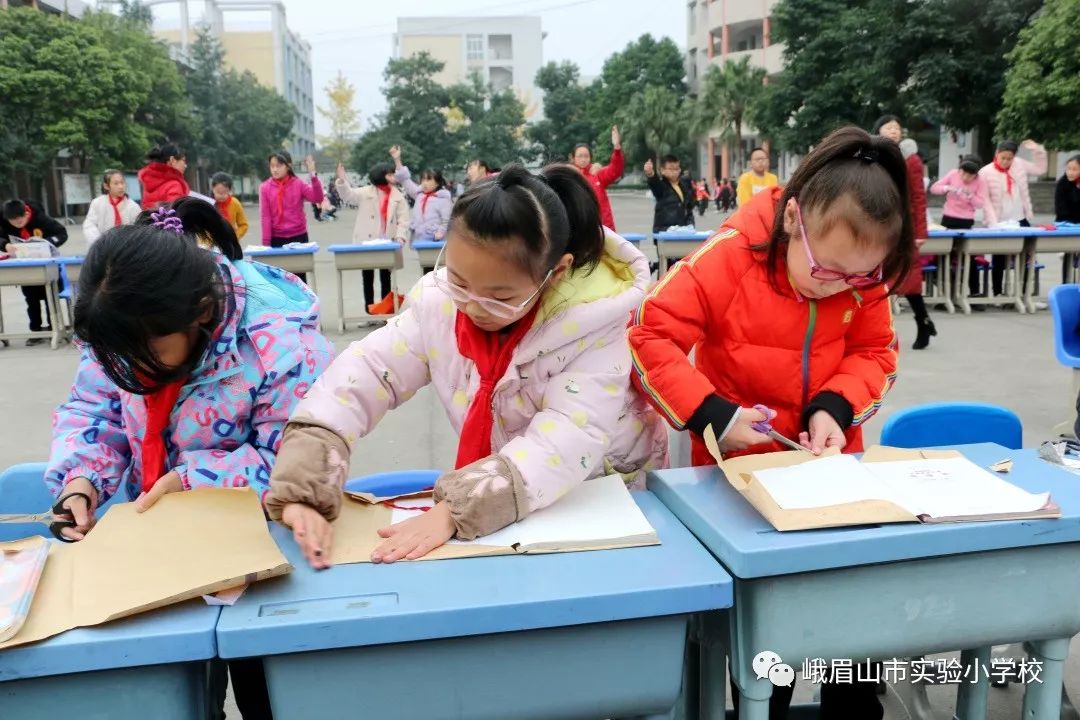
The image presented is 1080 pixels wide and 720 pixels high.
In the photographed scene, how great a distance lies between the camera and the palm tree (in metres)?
36.8

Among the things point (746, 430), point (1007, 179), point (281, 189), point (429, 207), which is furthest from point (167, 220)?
point (1007, 179)

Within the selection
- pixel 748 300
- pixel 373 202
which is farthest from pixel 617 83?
pixel 748 300

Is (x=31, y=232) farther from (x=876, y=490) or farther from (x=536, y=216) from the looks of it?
(x=876, y=490)

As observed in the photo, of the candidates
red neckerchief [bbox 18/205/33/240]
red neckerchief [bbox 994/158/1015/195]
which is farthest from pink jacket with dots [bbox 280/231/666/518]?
red neckerchief [bbox 994/158/1015/195]

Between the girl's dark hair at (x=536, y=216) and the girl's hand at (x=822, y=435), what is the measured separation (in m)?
0.50

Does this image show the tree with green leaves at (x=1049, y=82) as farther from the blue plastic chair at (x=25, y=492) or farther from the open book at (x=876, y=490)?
the blue plastic chair at (x=25, y=492)

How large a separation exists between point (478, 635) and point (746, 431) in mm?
643

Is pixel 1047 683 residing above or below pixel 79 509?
below

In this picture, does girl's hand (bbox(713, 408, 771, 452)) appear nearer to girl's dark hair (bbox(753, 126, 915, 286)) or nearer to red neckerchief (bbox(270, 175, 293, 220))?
girl's dark hair (bbox(753, 126, 915, 286))

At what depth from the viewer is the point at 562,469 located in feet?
4.41

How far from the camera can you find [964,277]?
7.40m

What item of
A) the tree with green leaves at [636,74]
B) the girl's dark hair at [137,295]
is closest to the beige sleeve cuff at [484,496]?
the girl's dark hair at [137,295]

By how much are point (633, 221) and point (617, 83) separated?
2923cm

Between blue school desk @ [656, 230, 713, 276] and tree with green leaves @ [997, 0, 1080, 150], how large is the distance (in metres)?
12.6
